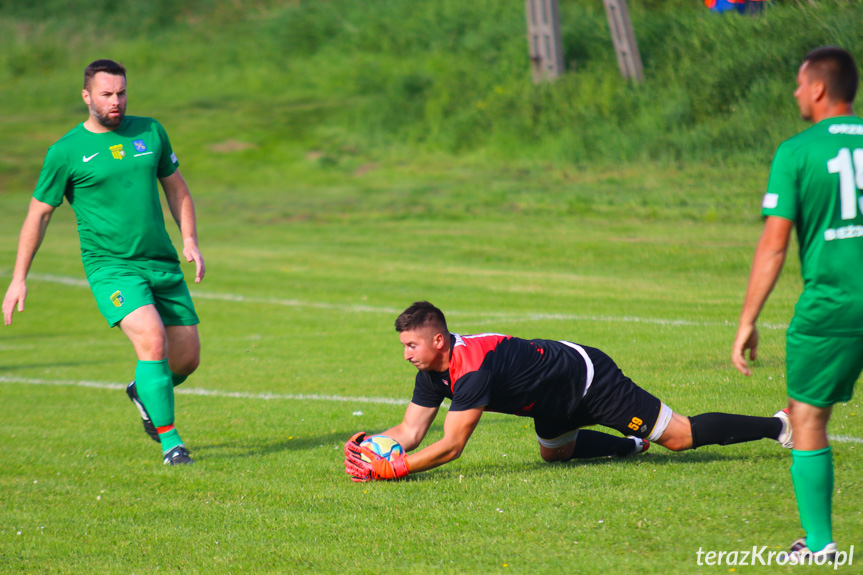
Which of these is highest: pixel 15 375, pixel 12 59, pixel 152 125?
pixel 12 59

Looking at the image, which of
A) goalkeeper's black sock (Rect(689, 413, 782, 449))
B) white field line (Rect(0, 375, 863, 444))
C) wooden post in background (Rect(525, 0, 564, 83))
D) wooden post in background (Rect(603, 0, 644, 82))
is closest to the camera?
goalkeeper's black sock (Rect(689, 413, 782, 449))

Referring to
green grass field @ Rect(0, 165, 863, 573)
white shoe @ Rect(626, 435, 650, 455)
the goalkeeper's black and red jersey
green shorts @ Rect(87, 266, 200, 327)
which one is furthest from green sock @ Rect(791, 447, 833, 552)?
green shorts @ Rect(87, 266, 200, 327)

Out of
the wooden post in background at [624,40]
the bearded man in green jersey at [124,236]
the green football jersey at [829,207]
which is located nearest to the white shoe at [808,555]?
the green football jersey at [829,207]

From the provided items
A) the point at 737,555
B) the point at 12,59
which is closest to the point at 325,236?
the point at 737,555

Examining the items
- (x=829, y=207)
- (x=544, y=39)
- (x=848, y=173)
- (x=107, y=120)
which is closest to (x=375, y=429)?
(x=107, y=120)

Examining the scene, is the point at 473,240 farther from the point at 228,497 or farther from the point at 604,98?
the point at 228,497

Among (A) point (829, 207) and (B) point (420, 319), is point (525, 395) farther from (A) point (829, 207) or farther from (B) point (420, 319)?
(A) point (829, 207)

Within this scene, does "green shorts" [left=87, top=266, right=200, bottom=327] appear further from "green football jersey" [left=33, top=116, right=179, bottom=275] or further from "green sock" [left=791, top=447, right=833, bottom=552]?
"green sock" [left=791, top=447, right=833, bottom=552]

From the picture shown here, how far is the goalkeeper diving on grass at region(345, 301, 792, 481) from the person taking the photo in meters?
5.39

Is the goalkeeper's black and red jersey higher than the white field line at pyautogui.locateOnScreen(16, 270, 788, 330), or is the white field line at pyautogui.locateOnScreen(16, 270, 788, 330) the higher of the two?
the goalkeeper's black and red jersey

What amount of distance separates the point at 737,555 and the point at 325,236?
Result: 667 inches

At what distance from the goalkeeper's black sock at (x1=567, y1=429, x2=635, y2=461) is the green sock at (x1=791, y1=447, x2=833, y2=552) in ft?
6.82

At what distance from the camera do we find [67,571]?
4480mm

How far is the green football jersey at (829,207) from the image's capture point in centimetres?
384
